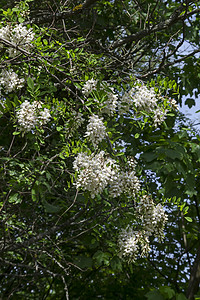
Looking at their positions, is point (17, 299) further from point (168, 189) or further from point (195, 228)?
point (168, 189)

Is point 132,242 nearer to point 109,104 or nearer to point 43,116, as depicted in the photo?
point 109,104

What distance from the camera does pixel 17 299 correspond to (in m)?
5.71

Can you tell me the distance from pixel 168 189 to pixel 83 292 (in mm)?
3126

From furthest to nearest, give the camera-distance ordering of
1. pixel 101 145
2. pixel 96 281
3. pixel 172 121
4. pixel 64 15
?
1. pixel 96 281
2. pixel 172 121
3. pixel 64 15
4. pixel 101 145

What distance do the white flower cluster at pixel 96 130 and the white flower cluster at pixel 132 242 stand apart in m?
0.92

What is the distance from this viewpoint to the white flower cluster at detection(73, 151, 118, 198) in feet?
8.15

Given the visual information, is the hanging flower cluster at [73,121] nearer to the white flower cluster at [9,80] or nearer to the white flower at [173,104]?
the white flower cluster at [9,80]

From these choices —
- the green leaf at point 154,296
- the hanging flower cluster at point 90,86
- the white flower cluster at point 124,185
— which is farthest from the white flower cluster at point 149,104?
the green leaf at point 154,296

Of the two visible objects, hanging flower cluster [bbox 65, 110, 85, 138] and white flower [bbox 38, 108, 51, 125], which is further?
hanging flower cluster [bbox 65, 110, 85, 138]

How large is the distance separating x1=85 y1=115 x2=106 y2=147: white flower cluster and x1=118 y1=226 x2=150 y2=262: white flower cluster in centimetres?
92

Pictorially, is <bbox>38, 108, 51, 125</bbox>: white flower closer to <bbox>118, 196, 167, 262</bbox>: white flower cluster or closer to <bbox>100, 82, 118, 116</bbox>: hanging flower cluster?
<bbox>100, 82, 118, 116</bbox>: hanging flower cluster

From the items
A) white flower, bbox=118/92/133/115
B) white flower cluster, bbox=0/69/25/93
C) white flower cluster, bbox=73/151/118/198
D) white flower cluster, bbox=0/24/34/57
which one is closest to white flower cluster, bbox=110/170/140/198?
white flower cluster, bbox=73/151/118/198

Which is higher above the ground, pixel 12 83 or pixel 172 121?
pixel 172 121

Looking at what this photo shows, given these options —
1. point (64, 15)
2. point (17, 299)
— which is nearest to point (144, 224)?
point (64, 15)
